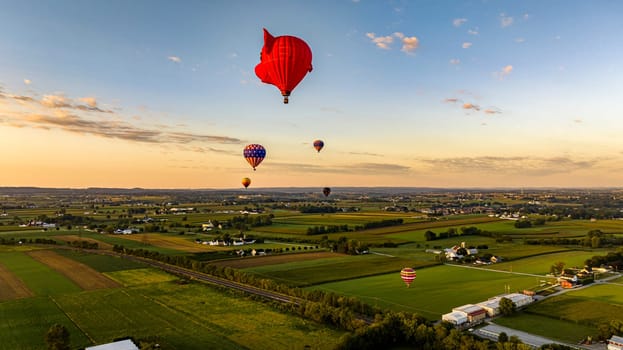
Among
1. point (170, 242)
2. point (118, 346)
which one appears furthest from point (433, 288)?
point (170, 242)

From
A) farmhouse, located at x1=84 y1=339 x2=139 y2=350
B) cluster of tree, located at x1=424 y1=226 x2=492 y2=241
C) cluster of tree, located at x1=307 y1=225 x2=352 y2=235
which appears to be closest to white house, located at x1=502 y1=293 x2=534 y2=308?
farmhouse, located at x1=84 y1=339 x2=139 y2=350

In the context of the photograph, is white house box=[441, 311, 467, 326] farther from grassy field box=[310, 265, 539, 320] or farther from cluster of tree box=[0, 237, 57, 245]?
cluster of tree box=[0, 237, 57, 245]

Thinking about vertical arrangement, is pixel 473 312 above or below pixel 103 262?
above

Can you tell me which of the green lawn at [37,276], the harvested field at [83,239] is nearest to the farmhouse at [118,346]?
the green lawn at [37,276]

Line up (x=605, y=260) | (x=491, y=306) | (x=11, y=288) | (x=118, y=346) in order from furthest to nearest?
(x=605, y=260) < (x=11, y=288) < (x=491, y=306) < (x=118, y=346)

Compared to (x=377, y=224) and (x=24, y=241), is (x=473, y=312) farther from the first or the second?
(x=24, y=241)

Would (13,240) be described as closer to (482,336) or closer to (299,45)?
(299,45)
